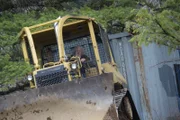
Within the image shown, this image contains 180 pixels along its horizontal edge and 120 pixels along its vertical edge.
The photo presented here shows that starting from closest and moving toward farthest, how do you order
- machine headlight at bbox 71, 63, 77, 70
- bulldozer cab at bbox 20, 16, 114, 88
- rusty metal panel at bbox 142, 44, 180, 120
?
machine headlight at bbox 71, 63, 77, 70 → bulldozer cab at bbox 20, 16, 114, 88 → rusty metal panel at bbox 142, 44, 180, 120

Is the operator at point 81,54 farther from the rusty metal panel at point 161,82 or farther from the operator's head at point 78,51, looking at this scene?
the rusty metal panel at point 161,82

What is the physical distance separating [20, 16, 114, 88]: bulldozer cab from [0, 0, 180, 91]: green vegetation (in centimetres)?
46

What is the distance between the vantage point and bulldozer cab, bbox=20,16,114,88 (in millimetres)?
5918

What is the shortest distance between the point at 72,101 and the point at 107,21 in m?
4.01


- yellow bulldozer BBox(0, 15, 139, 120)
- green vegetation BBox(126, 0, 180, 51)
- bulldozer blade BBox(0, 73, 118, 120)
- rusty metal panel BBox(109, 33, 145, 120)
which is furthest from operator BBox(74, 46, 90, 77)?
rusty metal panel BBox(109, 33, 145, 120)

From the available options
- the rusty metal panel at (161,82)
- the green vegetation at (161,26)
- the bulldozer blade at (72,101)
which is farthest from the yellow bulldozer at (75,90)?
the rusty metal panel at (161,82)

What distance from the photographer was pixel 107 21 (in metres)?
8.66

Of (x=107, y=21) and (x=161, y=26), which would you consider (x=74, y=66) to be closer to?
(x=161, y=26)

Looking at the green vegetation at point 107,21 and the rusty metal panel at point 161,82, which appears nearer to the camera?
the green vegetation at point 107,21

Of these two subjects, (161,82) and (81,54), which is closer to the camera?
(81,54)

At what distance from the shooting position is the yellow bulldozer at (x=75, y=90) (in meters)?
4.98

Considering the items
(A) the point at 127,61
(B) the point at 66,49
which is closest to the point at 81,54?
(B) the point at 66,49

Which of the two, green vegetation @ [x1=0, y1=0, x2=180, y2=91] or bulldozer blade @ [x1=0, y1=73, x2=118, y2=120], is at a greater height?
green vegetation @ [x1=0, y1=0, x2=180, y2=91]

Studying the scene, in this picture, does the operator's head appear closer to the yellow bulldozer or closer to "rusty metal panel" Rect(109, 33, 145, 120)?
the yellow bulldozer
